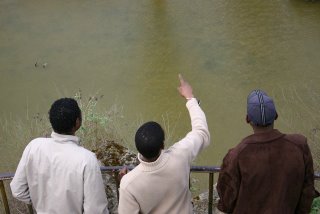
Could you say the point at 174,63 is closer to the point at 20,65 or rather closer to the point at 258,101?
the point at 20,65

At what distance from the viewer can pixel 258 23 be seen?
7371 mm

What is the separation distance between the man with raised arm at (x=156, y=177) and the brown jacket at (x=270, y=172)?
196 mm

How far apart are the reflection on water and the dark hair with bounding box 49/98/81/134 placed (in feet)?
10.1

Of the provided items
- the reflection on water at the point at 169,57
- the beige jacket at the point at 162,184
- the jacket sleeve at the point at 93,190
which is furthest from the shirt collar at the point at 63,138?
the reflection on water at the point at 169,57

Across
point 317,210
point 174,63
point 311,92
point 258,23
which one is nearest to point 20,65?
point 174,63

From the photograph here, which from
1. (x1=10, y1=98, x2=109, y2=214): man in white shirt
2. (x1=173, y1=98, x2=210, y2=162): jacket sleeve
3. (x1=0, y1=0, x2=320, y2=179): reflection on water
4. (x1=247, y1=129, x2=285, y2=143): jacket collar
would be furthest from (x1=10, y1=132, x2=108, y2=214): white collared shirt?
(x1=0, y1=0, x2=320, y2=179): reflection on water

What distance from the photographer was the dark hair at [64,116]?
210 centimetres

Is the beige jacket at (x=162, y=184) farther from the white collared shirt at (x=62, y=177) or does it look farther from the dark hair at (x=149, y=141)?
the white collared shirt at (x=62, y=177)

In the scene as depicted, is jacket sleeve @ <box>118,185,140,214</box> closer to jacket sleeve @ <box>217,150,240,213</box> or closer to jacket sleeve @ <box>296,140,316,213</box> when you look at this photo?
jacket sleeve @ <box>217,150,240,213</box>

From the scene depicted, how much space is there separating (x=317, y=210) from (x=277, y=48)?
426 cm

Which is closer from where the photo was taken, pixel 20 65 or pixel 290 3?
pixel 20 65

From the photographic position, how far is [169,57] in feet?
22.5

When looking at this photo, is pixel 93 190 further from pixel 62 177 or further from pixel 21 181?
pixel 21 181

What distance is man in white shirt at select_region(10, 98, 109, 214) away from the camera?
207cm
